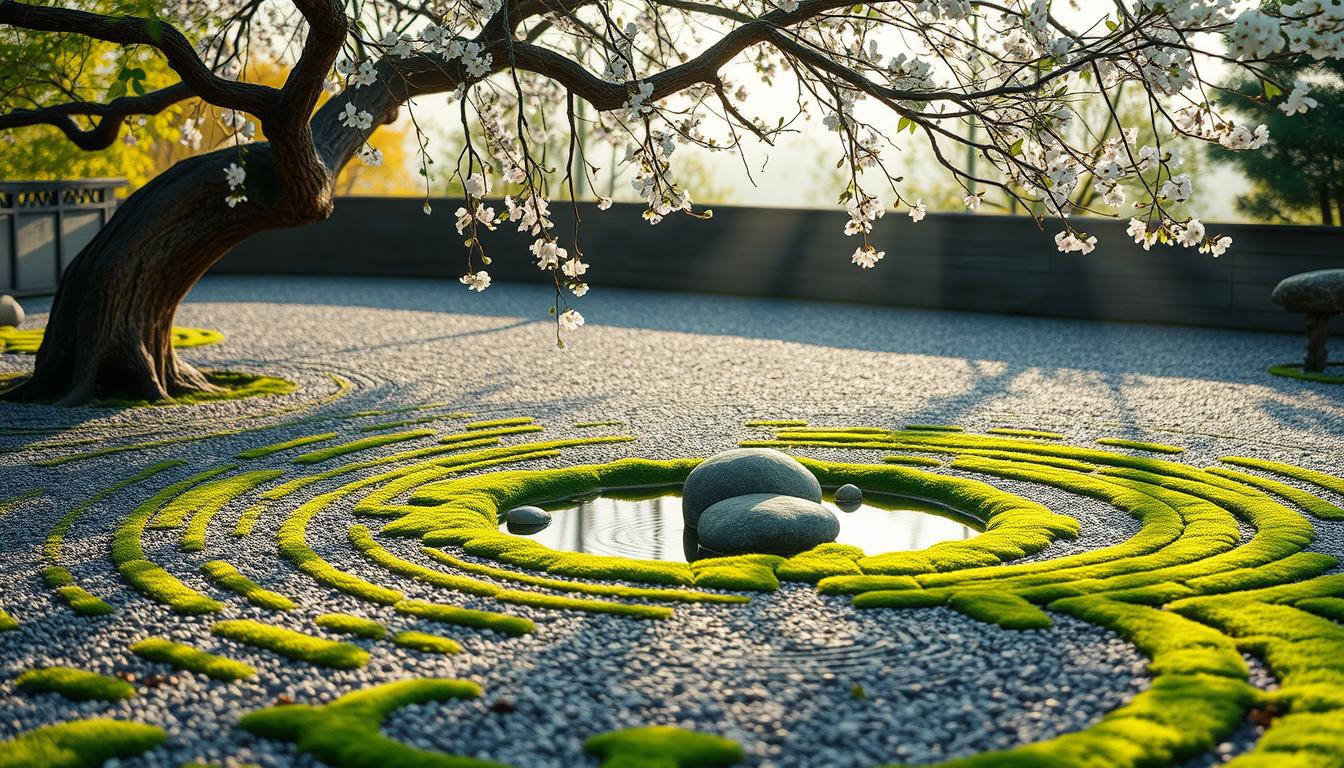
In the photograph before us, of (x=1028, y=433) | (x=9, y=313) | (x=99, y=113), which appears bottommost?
(x=1028, y=433)

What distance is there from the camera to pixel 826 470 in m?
9.59

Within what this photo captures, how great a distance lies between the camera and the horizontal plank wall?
703 inches

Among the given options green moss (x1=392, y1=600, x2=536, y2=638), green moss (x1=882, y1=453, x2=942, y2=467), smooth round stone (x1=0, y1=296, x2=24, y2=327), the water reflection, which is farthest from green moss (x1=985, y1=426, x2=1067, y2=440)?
smooth round stone (x1=0, y1=296, x2=24, y2=327)

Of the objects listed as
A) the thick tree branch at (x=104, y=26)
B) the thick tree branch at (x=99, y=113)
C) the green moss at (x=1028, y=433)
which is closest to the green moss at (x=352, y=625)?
the thick tree branch at (x=104, y=26)

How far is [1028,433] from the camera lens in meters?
10.8

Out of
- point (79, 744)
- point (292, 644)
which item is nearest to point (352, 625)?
point (292, 644)

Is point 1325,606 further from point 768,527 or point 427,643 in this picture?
point 427,643

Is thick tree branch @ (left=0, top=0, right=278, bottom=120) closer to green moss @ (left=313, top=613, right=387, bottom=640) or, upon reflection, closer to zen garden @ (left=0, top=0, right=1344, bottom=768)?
zen garden @ (left=0, top=0, right=1344, bottom=768)

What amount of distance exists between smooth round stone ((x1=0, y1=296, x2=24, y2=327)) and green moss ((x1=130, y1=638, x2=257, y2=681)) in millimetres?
13851

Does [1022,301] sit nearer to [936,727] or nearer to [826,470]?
[826,470]

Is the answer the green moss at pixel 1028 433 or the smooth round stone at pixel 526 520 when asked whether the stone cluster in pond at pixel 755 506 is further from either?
the green moss at pixel 1028 433

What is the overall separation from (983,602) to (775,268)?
15.8m

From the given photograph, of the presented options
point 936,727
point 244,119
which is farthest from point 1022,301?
point 936,727

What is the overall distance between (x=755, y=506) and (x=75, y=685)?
3886 mm
